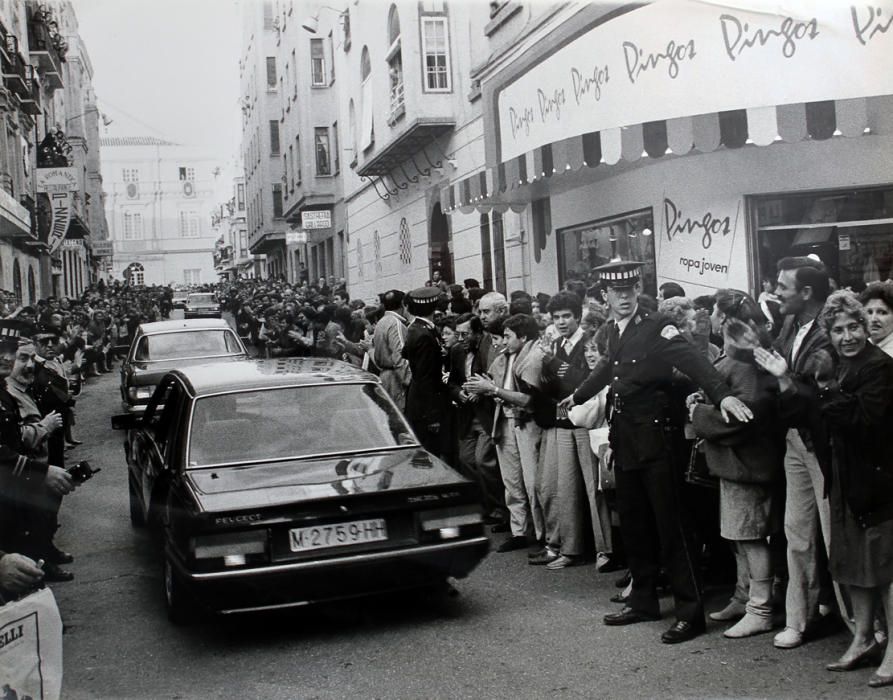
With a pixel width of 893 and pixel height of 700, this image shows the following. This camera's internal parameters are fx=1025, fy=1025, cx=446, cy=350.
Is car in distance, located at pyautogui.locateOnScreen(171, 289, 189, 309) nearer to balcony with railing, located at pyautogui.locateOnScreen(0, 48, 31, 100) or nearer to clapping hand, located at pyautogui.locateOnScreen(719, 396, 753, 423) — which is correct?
balcony with railing, located at pyautogui.locateOnScreen(0, 48, 31, 100)

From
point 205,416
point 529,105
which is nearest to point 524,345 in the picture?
point 205,416

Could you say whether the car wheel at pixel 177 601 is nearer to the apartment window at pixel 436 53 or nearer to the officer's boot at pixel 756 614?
the officer's boot at pixel 756 614

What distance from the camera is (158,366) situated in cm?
1354

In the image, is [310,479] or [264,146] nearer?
[310,479]

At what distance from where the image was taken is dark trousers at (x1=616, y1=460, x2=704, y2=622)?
202 inches

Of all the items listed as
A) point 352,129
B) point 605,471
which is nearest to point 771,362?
point 605,471

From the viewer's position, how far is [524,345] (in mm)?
7062

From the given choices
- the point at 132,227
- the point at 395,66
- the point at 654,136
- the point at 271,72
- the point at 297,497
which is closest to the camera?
the point at 297,497

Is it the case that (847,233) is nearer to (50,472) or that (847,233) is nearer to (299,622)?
(299,622)

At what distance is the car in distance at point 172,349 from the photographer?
527 inches

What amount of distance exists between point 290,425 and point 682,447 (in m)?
2.24

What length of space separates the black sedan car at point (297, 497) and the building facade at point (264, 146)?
33.0m

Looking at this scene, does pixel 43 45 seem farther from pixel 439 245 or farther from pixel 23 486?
pixel 23 486

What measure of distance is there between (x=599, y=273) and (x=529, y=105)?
8.04 meters
